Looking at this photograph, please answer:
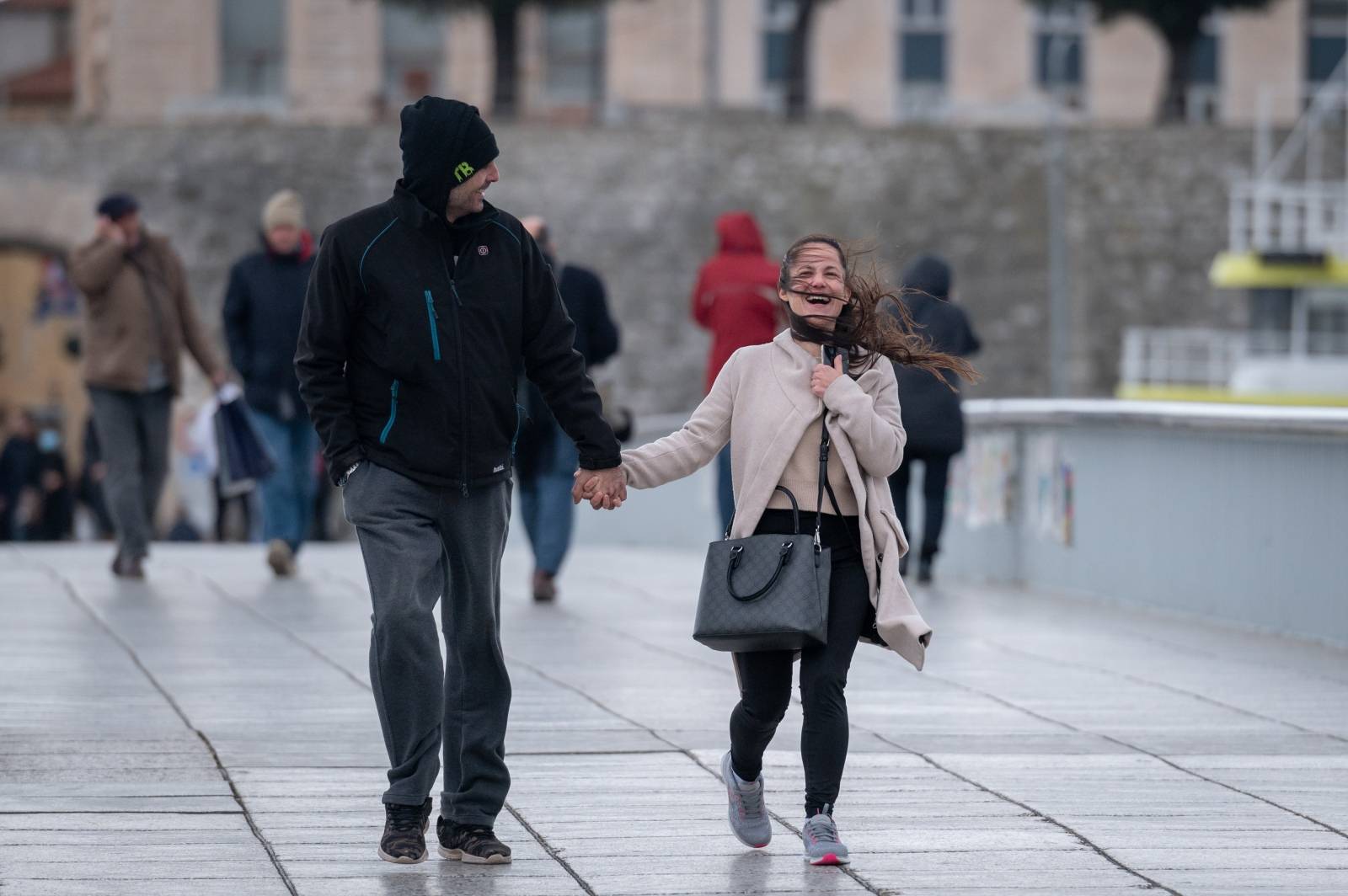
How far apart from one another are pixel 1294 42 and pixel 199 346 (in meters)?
43.5

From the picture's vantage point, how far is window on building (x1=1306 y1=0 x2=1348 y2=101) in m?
52.2

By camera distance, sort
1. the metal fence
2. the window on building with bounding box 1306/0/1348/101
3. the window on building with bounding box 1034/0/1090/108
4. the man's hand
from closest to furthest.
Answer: the metal fence
the man's hand
the window on building with bounding box 1034/0/1090/108
the window on building with bounding box 1306/0/1348/101

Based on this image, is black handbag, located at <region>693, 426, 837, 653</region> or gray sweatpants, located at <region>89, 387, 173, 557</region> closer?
black handbag, located at <region>693, 426, 837, 653</region>

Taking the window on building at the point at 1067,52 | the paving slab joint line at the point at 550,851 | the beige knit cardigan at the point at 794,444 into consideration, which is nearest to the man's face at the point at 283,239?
the paving slab joint line at the point at 550,851

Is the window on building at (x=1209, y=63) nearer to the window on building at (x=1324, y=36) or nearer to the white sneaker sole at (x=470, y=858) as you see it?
the window on building at (x=1324, y=36)

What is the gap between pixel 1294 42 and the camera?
52.0m

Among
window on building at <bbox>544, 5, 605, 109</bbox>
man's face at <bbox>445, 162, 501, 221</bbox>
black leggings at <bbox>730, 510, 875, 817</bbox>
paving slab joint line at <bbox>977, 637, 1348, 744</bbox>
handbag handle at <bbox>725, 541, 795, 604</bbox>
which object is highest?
window on building at <bbox>544, 5, 605, 109</bbox>

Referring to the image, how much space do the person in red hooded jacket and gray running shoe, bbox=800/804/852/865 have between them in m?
6.34

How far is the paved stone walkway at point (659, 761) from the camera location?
5.45 metres

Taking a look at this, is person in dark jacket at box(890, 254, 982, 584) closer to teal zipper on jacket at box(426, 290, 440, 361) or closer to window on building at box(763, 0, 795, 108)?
teal zipper on jacket at box(426, 290, 440, 361)

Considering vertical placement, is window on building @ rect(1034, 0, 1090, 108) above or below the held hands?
above

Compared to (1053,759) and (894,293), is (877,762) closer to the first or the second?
(1053,759)

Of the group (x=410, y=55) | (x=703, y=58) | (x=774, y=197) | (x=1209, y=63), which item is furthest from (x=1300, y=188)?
(x=410, y=55)

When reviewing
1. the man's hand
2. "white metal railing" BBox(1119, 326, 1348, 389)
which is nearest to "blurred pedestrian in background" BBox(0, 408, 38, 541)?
the man's hand
